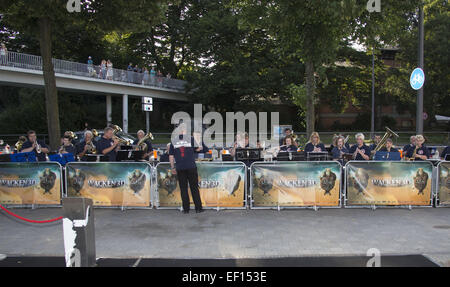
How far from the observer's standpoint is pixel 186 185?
27.3 feet

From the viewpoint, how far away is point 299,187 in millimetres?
8516

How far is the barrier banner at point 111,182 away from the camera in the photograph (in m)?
8.63

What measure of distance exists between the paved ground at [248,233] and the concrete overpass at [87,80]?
70.6 ft

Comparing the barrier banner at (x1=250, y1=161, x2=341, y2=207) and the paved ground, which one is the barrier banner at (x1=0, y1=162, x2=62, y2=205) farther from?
the barrier banner at (x1=250, y1=161, x2=341, y2=207)

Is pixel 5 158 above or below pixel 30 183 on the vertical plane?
above

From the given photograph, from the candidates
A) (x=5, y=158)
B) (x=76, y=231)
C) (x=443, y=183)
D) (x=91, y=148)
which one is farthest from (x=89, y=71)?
(x=76, y=231)

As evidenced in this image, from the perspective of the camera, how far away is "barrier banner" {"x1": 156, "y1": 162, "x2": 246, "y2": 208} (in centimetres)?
857

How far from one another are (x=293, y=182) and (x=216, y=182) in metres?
1.76

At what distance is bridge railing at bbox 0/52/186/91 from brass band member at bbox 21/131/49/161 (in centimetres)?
1877

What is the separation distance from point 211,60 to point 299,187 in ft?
112

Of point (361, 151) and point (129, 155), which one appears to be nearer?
point (361, 151)

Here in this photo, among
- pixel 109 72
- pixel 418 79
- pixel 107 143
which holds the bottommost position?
pixel 107 143

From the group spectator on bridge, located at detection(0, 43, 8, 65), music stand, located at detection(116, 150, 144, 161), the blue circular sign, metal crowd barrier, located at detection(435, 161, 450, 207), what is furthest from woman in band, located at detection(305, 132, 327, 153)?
spectator on bridge, located at detection(0, 43, 8, 65)

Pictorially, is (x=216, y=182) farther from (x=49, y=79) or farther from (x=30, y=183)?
(x=49, y=79)
